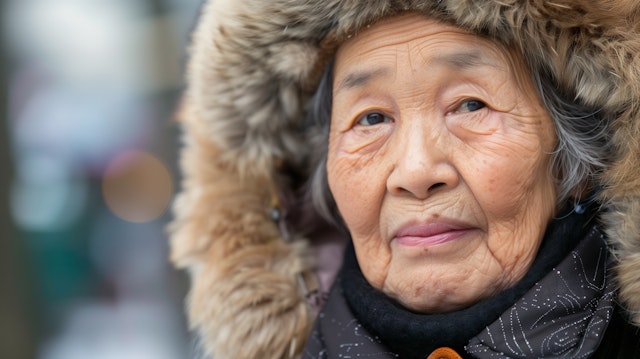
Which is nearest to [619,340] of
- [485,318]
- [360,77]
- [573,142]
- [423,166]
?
[485,318]

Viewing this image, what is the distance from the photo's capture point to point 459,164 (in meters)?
1.77

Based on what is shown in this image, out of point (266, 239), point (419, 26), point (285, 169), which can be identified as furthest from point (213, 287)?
point (419, 26)

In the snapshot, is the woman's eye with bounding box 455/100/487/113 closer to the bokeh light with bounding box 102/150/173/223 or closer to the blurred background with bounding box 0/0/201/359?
the blurred background with bounding box 0/0/201/359

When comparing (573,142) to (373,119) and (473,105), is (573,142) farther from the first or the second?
(373,119)

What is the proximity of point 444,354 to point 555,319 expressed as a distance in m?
0.27

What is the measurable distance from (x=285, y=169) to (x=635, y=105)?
1.14m

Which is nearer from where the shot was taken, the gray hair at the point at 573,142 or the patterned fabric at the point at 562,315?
the patterned fabric at the point at 562,315

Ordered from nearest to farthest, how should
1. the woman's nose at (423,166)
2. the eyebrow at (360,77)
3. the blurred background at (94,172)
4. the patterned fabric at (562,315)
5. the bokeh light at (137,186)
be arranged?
the patterned fabric at (562,315) < the woman's nose at (423,166) < the eyebrow at (360,77) < the blurred background at (94,172) < the bokeh light at (137,186)

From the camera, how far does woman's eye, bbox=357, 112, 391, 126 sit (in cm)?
190

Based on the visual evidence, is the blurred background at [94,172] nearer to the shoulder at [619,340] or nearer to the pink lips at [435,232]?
the pink lips at [435,232]

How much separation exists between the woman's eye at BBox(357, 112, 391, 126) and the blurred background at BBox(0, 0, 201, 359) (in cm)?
379

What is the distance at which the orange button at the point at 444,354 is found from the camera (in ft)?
5.60

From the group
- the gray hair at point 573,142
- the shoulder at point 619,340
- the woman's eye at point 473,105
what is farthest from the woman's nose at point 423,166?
the shoulder at point 619,340

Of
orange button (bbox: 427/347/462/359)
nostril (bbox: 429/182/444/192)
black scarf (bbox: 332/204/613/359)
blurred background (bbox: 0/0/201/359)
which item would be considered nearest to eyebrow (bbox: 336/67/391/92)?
nostril (bbox: 429/182/444/192)
